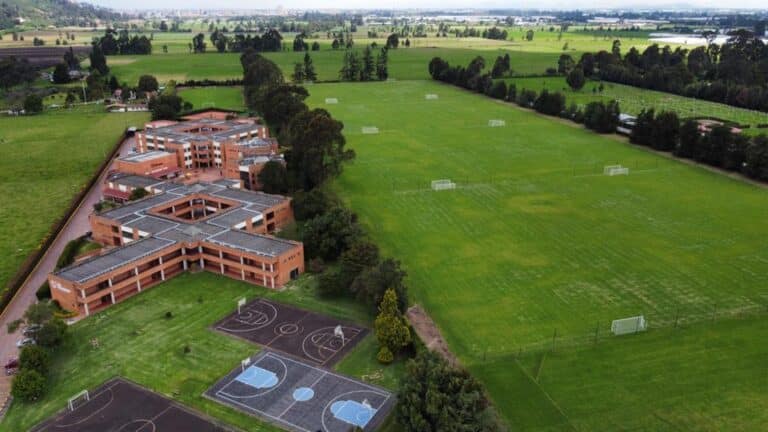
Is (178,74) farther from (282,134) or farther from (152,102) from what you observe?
(282,134)

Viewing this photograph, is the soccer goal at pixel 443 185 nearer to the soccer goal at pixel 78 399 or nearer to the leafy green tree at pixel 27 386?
the soccer goal at pixel 78 399

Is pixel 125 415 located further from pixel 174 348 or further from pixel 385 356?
pixel 385 356

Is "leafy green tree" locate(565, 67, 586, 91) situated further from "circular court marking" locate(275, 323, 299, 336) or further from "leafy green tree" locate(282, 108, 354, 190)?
"circular court marking" locate(275, 323, 299, 336)

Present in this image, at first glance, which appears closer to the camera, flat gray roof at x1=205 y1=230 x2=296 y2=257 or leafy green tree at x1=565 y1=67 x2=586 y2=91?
flat gray roof at x1=205 y1=230 x2=296 y2=257

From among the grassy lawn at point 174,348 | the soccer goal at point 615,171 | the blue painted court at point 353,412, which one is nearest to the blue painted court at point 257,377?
the grassy lawn at point 174,348

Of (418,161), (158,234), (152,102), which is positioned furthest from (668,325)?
(152,102)

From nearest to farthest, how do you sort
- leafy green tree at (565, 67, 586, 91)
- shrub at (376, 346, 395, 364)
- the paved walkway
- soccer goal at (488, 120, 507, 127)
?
1. shrub at (376, 346, 395, 364)
2. the paved walkway
3. soccer goal at (488, 120, 507, 127)
4. leafy green tree at (565, 67, 586, 91)

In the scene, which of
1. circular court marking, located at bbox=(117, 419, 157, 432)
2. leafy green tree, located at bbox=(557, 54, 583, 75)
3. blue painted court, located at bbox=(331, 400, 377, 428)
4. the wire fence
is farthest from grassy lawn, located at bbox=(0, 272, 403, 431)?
leafy green tree, located at bbox=(557, 54, 583, 75)
